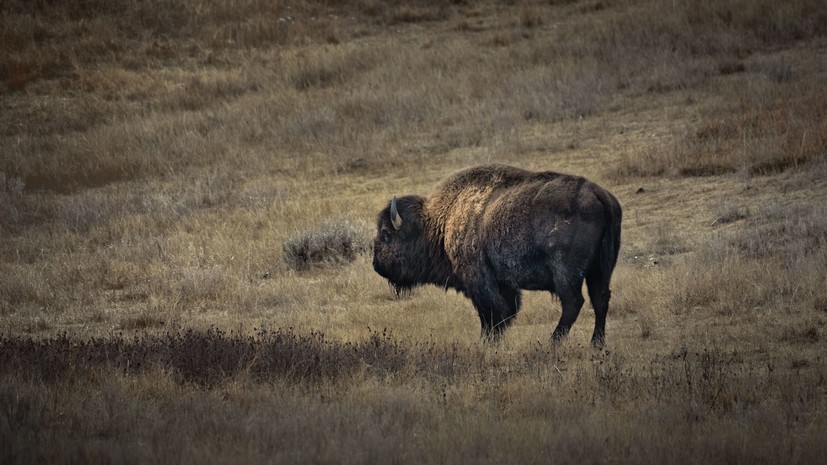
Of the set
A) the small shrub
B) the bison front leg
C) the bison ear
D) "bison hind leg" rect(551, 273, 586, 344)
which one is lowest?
the small shrub

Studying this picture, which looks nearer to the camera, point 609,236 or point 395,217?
point 609,236

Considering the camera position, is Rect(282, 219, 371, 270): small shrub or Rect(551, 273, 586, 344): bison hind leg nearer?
Rect(551, 273, 586, 344): bison hind leg

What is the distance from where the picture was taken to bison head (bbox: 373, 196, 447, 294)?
35.3 ft

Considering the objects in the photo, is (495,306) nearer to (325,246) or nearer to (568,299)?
(568,299)

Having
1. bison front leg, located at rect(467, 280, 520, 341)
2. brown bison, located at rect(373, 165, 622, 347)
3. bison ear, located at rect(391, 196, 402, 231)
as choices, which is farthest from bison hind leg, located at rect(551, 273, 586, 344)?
bison ear, located at rect(391, 196, 402, 231)

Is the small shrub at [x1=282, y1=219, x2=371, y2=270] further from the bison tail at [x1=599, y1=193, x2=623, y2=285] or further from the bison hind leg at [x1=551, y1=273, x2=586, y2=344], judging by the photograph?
the bison tail at [x1=599, y1=193, x2=623, y2=285]

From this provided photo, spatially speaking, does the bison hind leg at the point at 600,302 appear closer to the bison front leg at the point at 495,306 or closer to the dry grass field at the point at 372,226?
the dry grass field at the point at 372,226

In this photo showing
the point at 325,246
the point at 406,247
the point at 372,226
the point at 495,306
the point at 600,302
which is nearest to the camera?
the point at 600,302

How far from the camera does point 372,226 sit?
15.0 m

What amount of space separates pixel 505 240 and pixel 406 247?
1.77 metres

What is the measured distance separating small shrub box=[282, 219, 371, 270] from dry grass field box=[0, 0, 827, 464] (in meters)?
0.04

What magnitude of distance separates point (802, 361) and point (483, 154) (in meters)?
11.1

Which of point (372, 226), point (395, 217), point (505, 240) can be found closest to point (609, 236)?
point (505, 240)

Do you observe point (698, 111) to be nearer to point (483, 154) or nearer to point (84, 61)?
point (483, 154)
